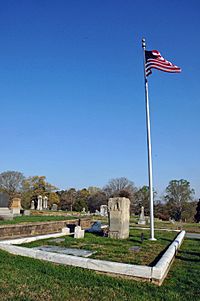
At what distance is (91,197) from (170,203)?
21225 millimetres

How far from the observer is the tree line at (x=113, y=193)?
53025 mm

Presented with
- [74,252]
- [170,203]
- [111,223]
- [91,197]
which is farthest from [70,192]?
→ [74,252]

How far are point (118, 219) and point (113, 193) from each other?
190 feet

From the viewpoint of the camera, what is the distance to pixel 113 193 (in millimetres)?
69625

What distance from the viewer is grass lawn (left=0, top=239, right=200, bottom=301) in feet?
15.0

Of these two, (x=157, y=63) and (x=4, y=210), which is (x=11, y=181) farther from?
(x=157, y=63)

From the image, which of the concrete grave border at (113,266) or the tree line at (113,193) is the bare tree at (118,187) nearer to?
the tree line at (113,193)

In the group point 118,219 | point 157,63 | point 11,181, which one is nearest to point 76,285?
point 118,219

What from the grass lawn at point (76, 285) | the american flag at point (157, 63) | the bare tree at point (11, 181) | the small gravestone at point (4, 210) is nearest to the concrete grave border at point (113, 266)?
the grass lawn at point (76, 285)

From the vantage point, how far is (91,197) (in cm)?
6844

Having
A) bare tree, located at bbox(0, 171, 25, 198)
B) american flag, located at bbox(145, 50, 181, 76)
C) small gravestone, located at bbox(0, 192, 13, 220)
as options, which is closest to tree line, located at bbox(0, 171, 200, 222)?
bare tree, located at bbox(0, 171, 25, 198)

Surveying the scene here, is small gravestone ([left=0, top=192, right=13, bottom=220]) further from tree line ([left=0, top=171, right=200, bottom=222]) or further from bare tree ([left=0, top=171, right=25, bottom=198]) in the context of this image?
bare tree ([left=0, top=171, right=25, bottom=198])

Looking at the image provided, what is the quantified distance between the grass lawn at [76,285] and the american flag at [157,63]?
10115mm

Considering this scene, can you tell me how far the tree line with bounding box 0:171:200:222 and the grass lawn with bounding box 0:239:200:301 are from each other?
139ft
